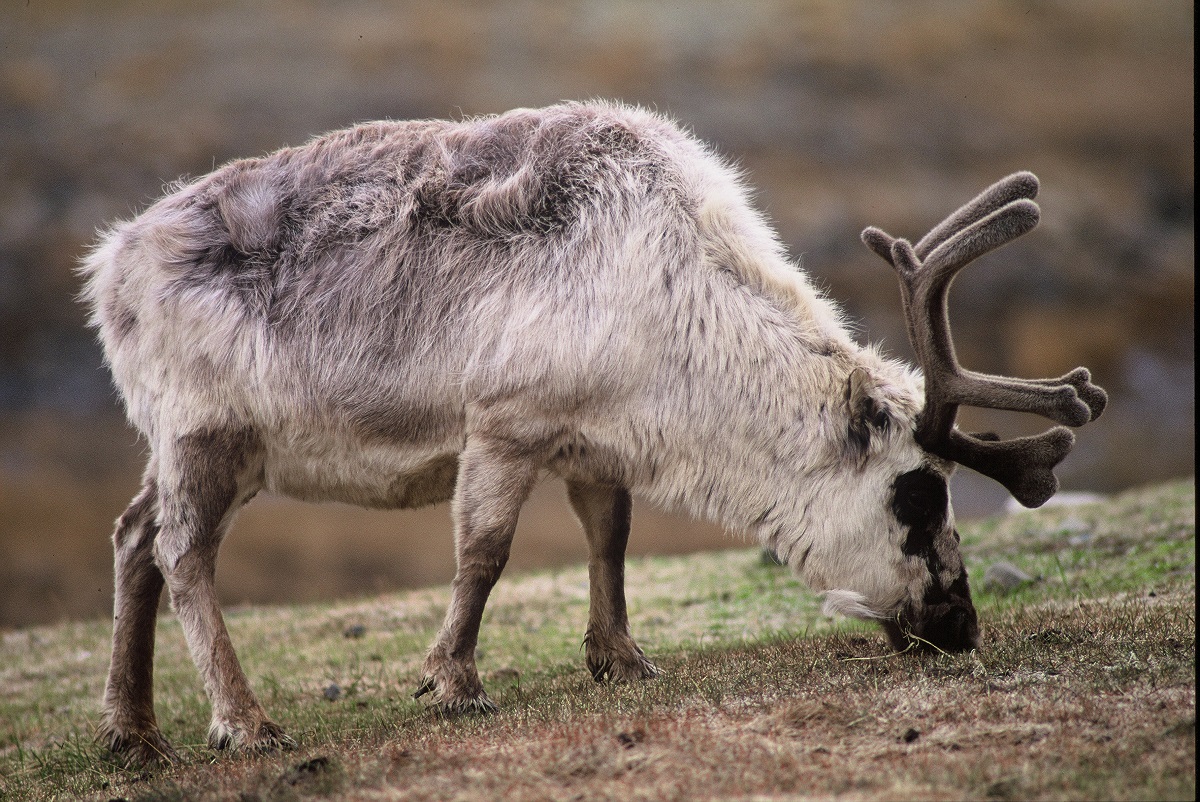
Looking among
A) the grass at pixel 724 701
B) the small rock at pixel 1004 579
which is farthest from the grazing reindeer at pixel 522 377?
the small rock at pixel 1004 579

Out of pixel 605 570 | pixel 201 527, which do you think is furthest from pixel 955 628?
pixel 201 527

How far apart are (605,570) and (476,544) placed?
3.42 ft

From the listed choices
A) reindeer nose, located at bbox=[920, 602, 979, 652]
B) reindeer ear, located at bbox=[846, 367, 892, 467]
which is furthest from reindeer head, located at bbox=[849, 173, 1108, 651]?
reindeer ear, located at bbox=[846, 367, 892, 467]

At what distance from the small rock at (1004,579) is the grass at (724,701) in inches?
3.8

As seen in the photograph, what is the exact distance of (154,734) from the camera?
609cm

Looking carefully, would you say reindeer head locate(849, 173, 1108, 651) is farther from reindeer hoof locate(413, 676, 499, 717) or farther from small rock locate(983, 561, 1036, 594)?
small rock locate(983, 561, 1036, 594)

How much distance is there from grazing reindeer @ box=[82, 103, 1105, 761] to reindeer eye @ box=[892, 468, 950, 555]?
0.01m

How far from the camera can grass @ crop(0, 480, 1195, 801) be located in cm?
389

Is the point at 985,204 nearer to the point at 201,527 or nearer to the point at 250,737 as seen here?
the point at 201,527

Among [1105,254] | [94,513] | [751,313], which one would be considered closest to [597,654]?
[751,313]

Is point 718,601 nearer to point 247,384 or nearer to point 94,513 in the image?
point 247,384

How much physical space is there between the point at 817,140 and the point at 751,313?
2435 centimetres

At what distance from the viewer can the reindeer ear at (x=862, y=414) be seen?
17.9 ft

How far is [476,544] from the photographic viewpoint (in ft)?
18.2
